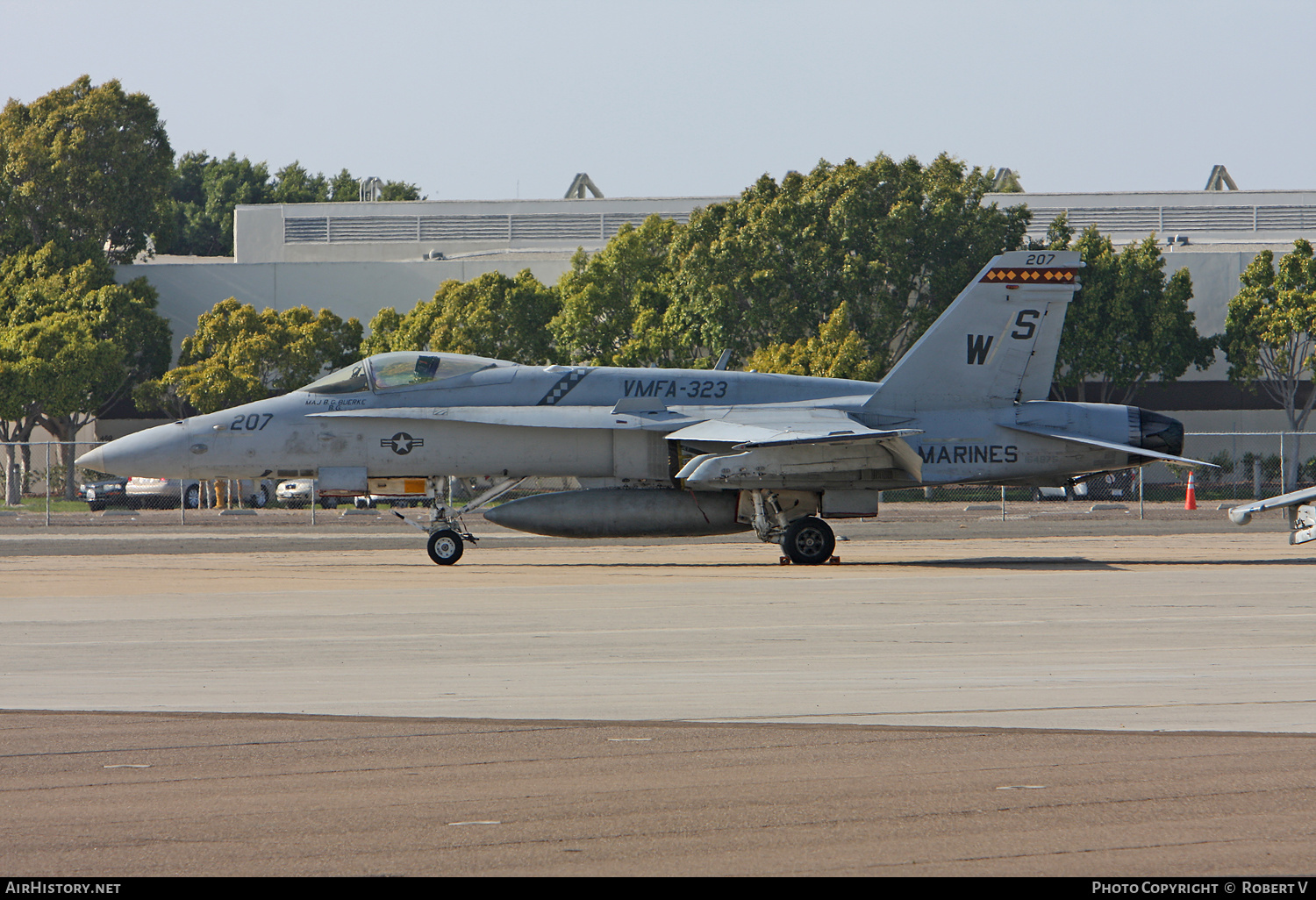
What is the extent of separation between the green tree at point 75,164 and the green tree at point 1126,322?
37.9 metres

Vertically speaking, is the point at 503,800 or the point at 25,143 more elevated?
the point at 25,143

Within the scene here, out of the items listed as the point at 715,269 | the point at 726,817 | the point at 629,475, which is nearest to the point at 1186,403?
the point at 715,269

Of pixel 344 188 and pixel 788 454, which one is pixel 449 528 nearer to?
pixel 788 454

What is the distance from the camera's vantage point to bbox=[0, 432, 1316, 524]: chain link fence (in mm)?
37781

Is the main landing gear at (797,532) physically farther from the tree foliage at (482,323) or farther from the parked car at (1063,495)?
the tree foliage at (482,323)

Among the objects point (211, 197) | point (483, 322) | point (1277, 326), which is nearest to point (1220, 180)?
point (1277, 326)

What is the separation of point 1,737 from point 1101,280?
45.2 m

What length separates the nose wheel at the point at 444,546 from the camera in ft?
64.2

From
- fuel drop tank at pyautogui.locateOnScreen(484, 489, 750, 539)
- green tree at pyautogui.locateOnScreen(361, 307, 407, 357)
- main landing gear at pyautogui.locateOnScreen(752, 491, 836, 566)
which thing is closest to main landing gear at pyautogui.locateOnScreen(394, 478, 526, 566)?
fuel drop tank at pyautogui.locateOnScreen(484, 489, 750, 539)

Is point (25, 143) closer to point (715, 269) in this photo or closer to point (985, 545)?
point (715, 269)

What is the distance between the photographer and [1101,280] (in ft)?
155

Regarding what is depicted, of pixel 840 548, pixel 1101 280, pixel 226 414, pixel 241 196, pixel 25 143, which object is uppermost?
pixel 241 196

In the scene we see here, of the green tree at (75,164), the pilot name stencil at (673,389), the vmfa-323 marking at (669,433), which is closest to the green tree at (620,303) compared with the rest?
the green tree at (75,164)

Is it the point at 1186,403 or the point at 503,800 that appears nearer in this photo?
the point at 503,800
